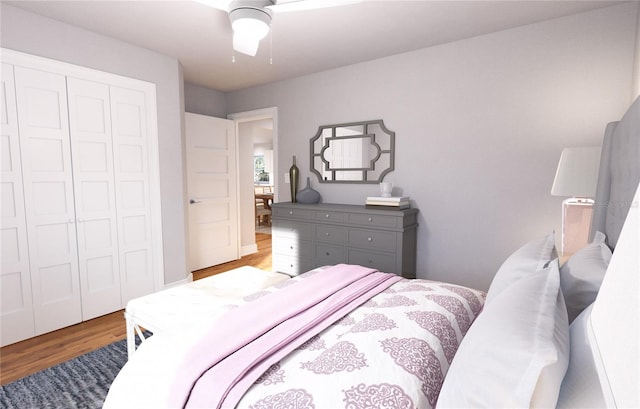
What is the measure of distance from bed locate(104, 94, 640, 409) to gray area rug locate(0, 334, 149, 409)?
0.91 meters

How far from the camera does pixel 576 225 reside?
219 cm

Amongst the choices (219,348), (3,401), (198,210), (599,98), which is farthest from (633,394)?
(198,210)

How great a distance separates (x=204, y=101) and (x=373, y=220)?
2.89 meters

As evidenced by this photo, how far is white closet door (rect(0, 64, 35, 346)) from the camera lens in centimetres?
233

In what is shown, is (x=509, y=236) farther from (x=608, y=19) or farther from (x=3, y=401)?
(x=3, y=401)

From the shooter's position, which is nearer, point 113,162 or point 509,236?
point 509,236

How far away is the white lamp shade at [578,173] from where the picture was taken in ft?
6.05

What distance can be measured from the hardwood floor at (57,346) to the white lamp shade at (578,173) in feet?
10.7

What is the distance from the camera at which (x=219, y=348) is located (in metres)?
1.15

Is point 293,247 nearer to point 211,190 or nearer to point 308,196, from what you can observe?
point 308,196

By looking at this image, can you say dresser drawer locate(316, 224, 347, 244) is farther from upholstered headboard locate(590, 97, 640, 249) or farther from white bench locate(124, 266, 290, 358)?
upholstered headboard locate(590, 97, 640, 249)

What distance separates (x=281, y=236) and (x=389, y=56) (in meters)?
2.21

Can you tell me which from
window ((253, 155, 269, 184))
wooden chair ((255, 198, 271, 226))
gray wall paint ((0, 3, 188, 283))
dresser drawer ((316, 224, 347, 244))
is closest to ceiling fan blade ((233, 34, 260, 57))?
gray wall paint ((0, 3, 188, 283))

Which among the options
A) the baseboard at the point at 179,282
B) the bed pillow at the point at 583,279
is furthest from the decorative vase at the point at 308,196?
the bed pillow at the point at 583,279
